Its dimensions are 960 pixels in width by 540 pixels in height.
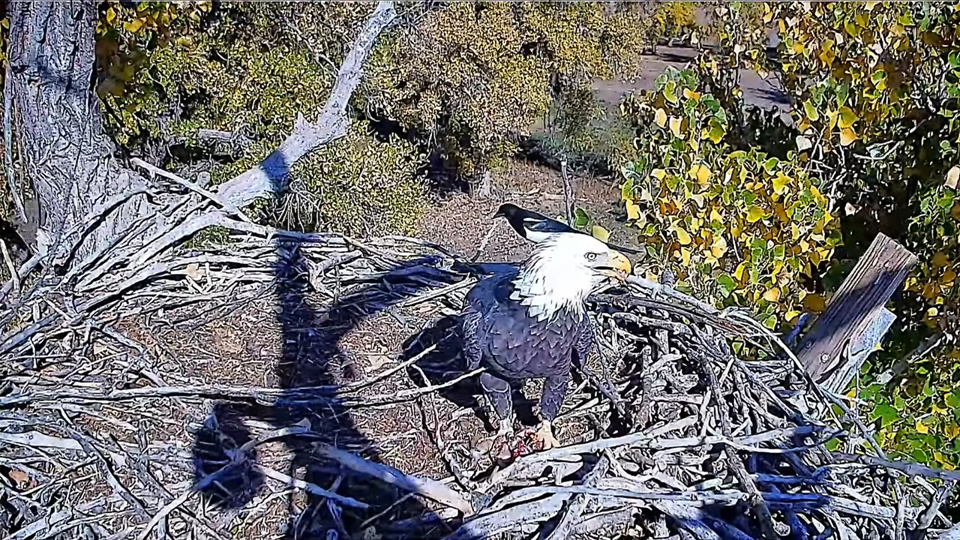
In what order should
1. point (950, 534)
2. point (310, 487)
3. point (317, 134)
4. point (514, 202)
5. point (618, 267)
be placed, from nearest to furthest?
point (950, 534), point (310, 487), point (618, 267), point (317, 134), point (514, 202)

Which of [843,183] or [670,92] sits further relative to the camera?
[843,183]

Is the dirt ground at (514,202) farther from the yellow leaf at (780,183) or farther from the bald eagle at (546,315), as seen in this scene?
the bald eagle at (546,315)

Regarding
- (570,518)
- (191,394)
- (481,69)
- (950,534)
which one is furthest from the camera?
(481,69)

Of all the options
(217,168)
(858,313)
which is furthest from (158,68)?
(858,313)

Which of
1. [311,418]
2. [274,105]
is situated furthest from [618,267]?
[274,105]

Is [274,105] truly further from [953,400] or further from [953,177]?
[953,400]

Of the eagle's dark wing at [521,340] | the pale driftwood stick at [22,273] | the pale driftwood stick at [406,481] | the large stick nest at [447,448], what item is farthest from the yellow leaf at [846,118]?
the pale driftwood stick at [22,273]

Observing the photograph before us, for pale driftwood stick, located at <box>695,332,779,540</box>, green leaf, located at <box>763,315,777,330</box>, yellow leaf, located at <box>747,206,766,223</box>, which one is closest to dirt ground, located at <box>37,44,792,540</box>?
pale driftwood stick, located at <box>695,332,779,540</box>

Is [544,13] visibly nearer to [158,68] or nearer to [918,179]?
[158,68]

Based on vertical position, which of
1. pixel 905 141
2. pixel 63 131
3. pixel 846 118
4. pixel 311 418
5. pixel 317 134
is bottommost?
pixel 311 418
